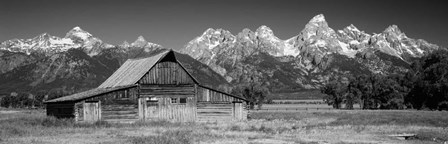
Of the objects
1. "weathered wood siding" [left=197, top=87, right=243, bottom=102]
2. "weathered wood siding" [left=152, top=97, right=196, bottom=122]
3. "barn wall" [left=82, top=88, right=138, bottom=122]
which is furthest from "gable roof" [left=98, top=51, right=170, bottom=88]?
"weathered wood siding" [left=197, top=87, right=243, bottom=102]

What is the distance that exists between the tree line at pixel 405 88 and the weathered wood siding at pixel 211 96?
43.9 meters

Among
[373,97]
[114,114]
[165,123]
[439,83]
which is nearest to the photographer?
[165,123]

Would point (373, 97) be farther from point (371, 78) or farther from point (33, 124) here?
point (33, 124)

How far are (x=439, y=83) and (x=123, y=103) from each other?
2184 inches

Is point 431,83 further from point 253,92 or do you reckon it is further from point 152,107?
point 152,107

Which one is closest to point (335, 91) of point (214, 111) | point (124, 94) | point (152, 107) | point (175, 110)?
point (214, 111)

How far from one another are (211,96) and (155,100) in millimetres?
6114

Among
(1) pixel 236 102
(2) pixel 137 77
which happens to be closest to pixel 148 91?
(2) pixel 137 77

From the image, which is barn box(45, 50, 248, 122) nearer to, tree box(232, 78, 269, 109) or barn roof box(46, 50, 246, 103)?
barn roof box(46, 50, 246, 103)

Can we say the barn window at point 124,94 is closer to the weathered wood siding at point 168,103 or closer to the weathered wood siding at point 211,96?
the weathered wood siding at point 168,103

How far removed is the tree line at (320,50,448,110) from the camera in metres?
84.3

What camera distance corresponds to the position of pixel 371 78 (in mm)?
110812

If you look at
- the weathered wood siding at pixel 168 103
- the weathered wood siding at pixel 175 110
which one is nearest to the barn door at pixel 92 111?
the weathered wood siding at pixel 168 103

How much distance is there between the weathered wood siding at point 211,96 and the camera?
173 ft
